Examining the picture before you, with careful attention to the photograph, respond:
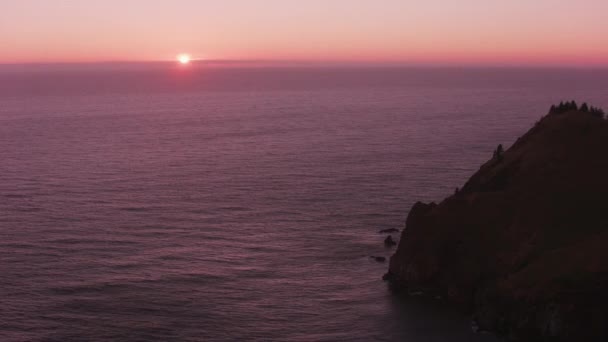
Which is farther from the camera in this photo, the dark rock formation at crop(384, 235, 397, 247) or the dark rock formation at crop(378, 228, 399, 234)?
the dark rock formation at crop(378, 228, 399, 234)

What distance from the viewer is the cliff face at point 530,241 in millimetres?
59344

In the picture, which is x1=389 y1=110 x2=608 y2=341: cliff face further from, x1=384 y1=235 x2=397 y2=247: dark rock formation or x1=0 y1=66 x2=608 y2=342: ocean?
x1=384 y1=235 x2=397 y2=247: dark rock formation

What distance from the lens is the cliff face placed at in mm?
59344

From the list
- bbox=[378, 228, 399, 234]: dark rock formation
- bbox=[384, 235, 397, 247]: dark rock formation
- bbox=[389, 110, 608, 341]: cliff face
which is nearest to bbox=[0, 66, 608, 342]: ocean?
bbox=[384, 235, 397, 247]: dark rock formation

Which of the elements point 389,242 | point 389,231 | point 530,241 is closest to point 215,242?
point 389,242

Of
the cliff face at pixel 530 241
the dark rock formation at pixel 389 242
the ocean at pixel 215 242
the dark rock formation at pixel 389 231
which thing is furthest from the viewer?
the dark rock formation at pixel 389 231

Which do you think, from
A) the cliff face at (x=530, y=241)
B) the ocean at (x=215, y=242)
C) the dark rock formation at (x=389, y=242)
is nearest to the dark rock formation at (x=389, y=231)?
the ocean at (x=215, y=242)

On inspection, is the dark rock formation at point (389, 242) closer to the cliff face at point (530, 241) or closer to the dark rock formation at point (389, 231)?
the dark rock formation at point (389, 231)

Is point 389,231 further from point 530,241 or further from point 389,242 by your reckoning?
point 530,241

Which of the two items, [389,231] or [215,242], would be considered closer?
[215,242]

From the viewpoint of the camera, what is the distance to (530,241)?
228 feet

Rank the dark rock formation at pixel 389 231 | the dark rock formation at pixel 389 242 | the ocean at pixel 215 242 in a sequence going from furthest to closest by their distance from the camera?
1. the dark rock formation at pixel 389 231
2. the dark rock formation at pixel 389 242
3. the ocean at pixel 215 242

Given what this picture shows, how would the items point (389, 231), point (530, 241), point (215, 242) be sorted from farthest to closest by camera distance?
point (389, 231), point (215, 242), point (530, 241)

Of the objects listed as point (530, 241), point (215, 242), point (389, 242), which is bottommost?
point (389, 242)
